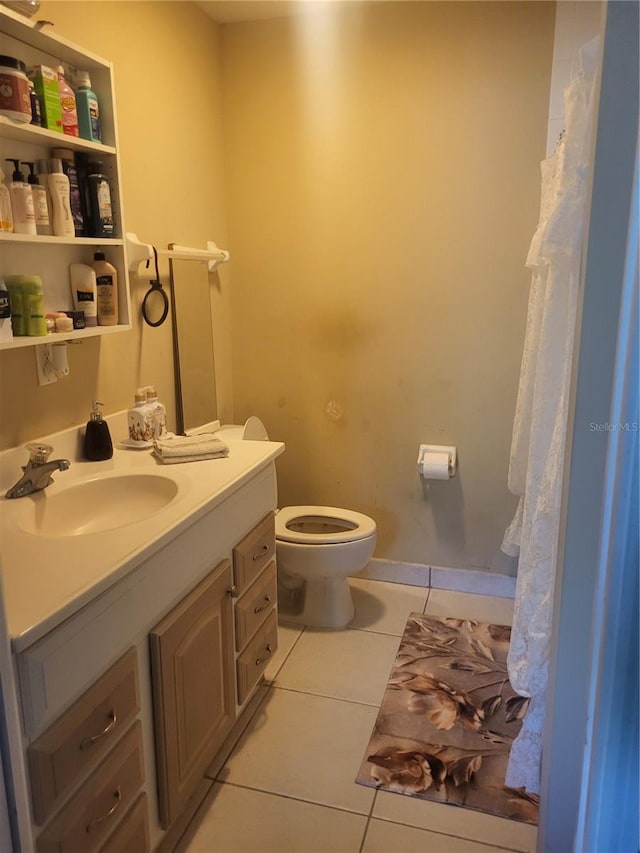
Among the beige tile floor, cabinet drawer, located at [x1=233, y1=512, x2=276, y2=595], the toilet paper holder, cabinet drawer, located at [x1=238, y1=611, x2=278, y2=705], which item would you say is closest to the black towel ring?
cabinet drawer, located at [x1=233, y1=512, x2=276, y2=595]

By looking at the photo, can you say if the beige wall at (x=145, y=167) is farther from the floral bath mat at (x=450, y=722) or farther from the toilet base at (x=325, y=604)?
the floral bath mat at (x=450, y=722)

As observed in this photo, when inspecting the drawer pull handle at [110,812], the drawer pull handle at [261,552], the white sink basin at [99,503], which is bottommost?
the drawer pull handle at [110,812]

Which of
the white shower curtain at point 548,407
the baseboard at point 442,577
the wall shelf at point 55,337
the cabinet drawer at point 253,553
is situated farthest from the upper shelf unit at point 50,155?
the baseboard at point 442,577

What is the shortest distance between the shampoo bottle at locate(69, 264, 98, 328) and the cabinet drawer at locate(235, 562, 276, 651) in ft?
2.92

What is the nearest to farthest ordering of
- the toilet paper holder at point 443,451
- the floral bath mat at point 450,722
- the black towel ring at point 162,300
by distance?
the floral bath mat at point 450,722 < the black towel ring at point 162,300 < the toilet paper holder at point 443,451

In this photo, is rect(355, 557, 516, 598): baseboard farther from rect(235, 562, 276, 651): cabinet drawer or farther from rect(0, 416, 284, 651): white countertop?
rect(0, 416, 284, 651): white countertop

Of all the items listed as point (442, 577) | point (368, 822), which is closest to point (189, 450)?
point (368, 822)

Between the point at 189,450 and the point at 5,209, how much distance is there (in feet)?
2.52

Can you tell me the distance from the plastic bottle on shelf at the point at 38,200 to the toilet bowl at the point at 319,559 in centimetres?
137

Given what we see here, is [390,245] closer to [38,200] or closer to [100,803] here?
[38,200]

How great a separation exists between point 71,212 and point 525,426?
1383 mm

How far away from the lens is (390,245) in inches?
100

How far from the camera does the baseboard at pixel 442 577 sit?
8.91 ft

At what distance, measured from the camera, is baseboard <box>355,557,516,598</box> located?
271cm
